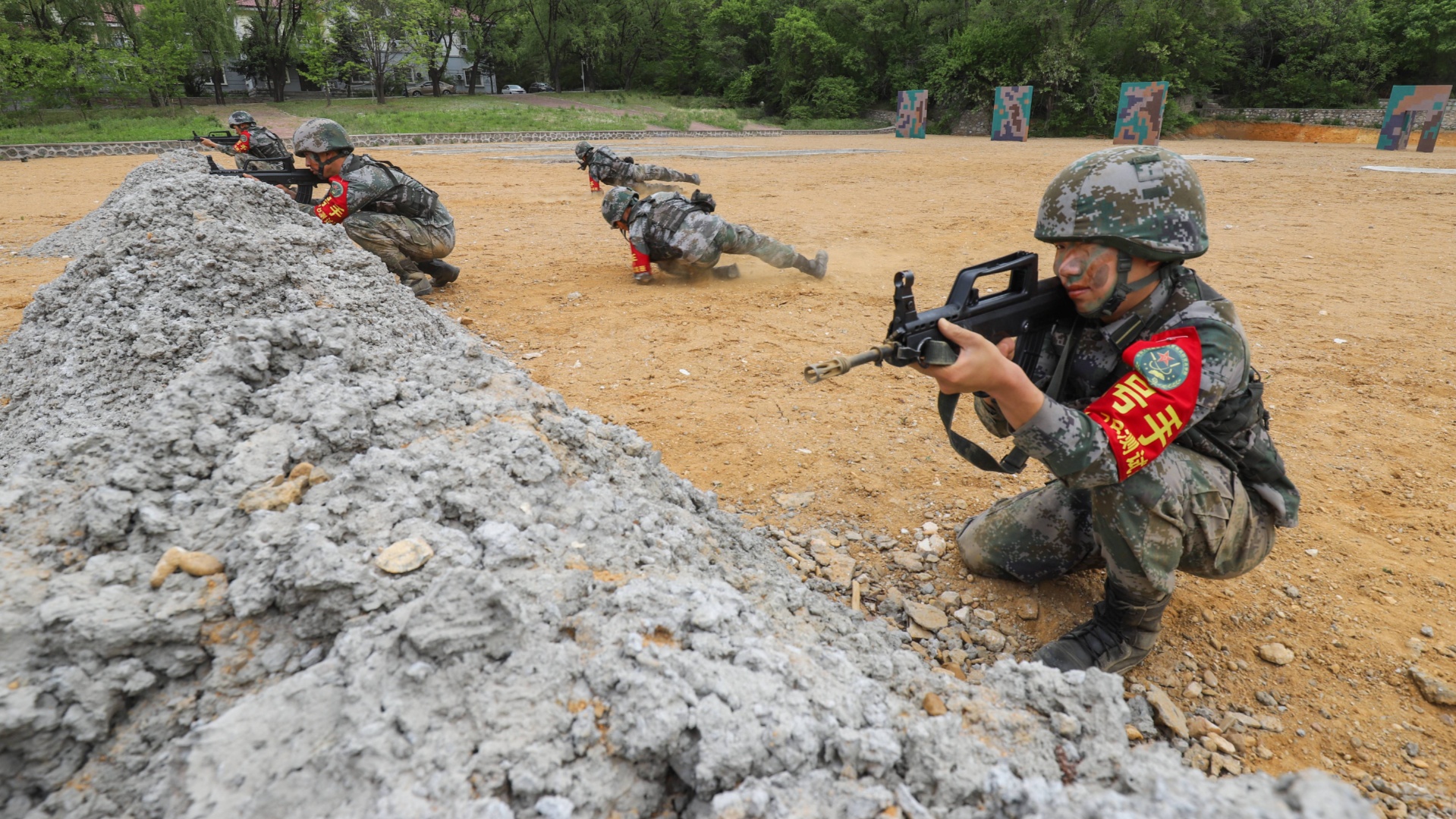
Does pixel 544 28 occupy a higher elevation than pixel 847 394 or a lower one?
higher

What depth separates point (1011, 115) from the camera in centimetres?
2648

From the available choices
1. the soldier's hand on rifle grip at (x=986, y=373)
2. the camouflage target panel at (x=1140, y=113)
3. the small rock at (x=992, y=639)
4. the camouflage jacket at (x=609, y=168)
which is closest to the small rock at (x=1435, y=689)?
the small rock at (x=992, y=639)

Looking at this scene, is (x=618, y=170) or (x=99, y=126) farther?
(x=99, y=126)

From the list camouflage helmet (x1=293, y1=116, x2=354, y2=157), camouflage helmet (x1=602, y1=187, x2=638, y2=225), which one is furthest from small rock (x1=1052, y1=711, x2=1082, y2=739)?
camouflage helmet (x1=293, y1=116, x2=354, y2=157)

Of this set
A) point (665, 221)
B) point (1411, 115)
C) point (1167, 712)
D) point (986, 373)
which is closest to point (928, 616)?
point (1167, 712)

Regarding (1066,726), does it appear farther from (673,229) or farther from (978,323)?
(673,229)

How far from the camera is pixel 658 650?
1377 millimetres

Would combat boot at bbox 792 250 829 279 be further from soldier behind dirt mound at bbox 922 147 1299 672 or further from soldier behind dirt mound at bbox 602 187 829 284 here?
soldier behind dirt mound at bbox 922 147 1299 672

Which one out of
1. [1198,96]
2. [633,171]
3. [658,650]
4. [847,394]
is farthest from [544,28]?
[658,650]

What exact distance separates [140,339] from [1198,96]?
3674cm

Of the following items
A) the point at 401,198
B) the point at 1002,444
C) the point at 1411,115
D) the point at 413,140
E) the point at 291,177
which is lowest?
the point at 1002,444

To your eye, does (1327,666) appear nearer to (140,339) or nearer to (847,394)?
(847,394)

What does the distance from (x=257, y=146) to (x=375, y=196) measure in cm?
608

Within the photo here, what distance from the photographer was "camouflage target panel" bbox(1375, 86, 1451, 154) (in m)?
19.1
